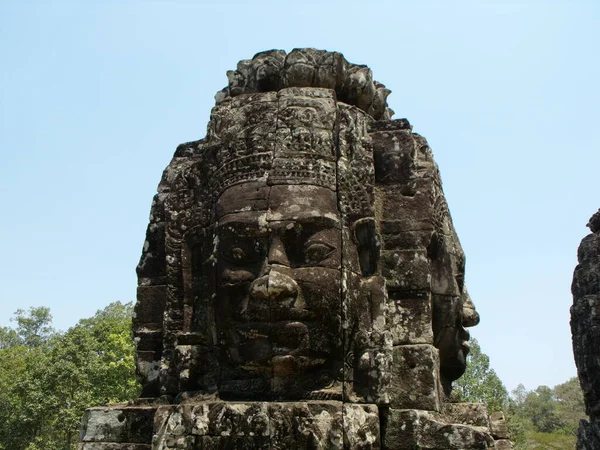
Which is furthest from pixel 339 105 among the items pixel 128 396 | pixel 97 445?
pixel 128 396

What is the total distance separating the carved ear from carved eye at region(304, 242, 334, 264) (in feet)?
1.14

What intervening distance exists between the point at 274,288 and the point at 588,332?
806 centimetres

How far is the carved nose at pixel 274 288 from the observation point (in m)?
5.11

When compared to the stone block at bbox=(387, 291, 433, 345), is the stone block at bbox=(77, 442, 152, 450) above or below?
below

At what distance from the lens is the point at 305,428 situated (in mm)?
4801

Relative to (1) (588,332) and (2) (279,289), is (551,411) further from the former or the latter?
(2) (279,289)

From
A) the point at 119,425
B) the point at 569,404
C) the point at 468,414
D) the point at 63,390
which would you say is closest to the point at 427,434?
the point at 468,414

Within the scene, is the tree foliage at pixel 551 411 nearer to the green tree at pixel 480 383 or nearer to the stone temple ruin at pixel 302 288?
the green tree at pixel 480 383

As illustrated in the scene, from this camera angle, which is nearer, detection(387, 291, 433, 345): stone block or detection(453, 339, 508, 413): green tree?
detection(387, 291, 433, 345): stone block

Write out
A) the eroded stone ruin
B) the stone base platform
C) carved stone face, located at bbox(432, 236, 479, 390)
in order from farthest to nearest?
the eroded stone ruin, carved stone face, located at bbox(432, 236, 479, 390), the stone base platform

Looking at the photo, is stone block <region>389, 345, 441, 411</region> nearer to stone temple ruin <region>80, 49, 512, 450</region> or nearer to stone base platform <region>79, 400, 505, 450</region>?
stone temple ruin <region>80, 49, 512, 450</region>

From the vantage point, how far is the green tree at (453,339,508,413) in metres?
23.0

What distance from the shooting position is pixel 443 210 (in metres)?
6.29

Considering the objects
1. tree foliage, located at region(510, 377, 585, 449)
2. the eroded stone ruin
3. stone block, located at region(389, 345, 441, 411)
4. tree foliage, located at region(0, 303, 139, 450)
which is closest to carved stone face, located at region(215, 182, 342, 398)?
stone block, located at region(389, 345, 441, 411)
